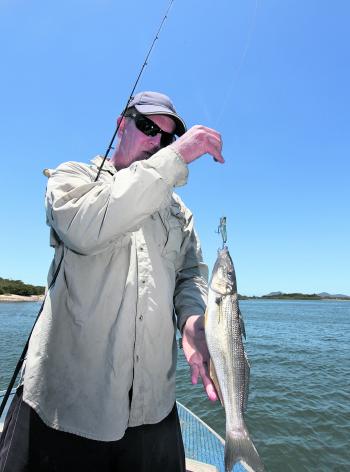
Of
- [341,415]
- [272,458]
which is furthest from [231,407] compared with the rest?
[341,415]

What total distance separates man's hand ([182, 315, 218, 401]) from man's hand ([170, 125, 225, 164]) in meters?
1.25

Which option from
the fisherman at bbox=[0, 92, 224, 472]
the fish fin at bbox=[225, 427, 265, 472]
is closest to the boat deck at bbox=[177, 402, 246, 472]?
the fish fin at bbox=[225, 427, 265, 472]

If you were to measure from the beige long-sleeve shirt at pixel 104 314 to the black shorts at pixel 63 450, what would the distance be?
0.08 meters

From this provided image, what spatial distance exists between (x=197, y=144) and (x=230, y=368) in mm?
1557

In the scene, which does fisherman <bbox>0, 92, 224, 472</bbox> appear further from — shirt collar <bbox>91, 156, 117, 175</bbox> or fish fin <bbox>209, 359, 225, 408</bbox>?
shirt collar <bbox>91, 156, 117, 175</bbox>

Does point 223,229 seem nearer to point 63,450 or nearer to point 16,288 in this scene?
point 63,450

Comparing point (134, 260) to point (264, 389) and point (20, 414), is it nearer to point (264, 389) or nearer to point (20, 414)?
point (20, 414)

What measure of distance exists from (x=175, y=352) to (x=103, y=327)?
71 centimetres

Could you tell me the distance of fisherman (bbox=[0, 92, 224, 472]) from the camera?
7.09 ft

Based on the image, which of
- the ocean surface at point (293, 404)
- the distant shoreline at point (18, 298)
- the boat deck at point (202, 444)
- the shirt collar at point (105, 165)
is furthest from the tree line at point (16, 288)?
the shirt collar at point (105, 165)

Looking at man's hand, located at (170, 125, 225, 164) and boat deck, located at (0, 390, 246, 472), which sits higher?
man's hand, located at (170, 125, 225, 164)

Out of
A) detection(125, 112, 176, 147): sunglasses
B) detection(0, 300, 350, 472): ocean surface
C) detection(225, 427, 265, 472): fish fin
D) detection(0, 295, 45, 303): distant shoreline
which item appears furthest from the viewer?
detection(0, 295, 45, 303): distant shoreline

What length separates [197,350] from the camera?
273 cm

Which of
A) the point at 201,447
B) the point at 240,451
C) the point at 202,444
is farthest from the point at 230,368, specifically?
the point at 202,444
